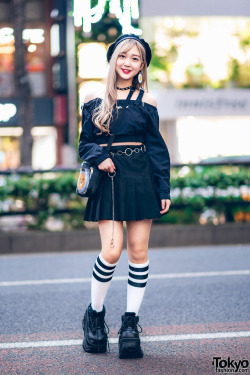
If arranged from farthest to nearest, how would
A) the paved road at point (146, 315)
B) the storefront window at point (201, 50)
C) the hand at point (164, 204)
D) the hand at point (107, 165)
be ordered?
the storefront window at point (201, 50)
the hand at point (164, 204)
the hand at point (107, 165)
the paved road at point (146, 315)

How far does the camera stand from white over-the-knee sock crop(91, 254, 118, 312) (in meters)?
3.88

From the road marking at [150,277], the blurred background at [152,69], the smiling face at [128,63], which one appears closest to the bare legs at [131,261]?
the smiling face at [128,63]

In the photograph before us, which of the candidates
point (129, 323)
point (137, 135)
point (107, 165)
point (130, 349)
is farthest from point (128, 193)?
point (130, 349)

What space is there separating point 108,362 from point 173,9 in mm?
16632

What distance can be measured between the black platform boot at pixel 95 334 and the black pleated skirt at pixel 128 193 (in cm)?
61

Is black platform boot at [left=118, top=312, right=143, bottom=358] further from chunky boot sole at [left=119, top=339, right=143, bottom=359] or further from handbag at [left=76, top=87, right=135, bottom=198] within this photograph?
handbag at [left=76, top=87, right=135, bottom=198]

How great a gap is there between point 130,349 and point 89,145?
126cm

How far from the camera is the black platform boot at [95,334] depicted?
152 inches

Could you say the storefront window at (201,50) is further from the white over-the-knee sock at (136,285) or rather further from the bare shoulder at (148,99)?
the white over-the-knee sock at (136,285)

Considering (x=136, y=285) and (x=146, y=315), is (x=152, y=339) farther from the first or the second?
(x=146, y=315)

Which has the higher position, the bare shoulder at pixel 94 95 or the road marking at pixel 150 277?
the bare shoulder at pixel 94 95

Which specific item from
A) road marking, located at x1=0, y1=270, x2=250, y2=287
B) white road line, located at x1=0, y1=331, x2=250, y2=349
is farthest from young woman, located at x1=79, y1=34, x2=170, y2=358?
road marking, located at x1=0, y1=270, x2=250, y2=287

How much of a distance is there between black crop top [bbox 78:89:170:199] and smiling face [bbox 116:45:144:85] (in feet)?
0.49

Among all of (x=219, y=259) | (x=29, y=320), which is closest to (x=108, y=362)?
(x=29, y=320)
